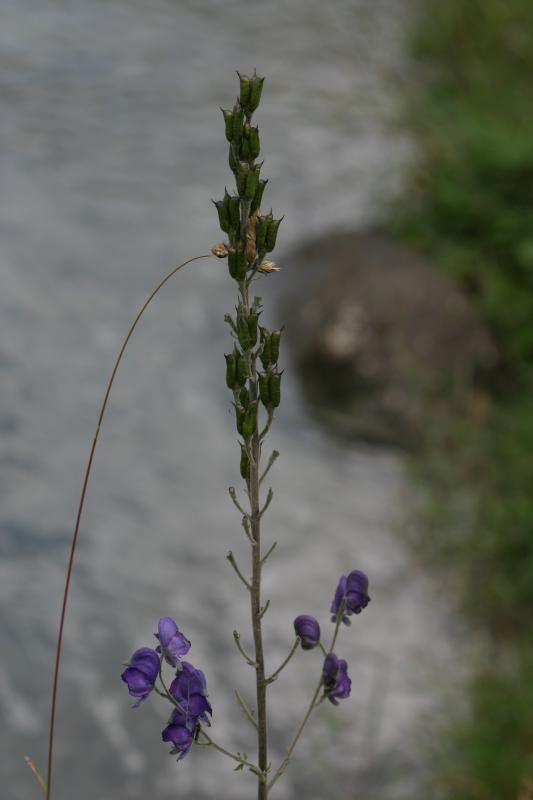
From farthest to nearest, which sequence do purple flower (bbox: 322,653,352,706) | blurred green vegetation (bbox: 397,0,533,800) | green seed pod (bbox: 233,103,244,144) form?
blurred green vegetation (bbox: 397,0,533,800), purple flower (bbox: 322,653,352,706), green seed pod (bbox: 233,103,244,144)

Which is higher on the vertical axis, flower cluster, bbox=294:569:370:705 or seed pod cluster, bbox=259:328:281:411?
seed pod cluster, bbox=259:328:281:411

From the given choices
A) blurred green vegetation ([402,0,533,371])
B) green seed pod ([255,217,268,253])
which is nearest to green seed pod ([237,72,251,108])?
green seed pod ([255,217,268,253])

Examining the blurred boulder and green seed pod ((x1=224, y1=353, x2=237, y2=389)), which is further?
the blurred boulder

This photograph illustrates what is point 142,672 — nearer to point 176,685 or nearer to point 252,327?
point 176,685

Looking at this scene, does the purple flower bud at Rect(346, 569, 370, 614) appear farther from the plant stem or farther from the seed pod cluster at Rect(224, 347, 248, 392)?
the seed pod cluster at Rect(224, 347, 248, 392)

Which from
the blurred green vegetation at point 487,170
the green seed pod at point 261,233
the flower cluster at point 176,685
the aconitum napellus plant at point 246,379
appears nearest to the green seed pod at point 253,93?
the aconitum napellus plant at point 246,379

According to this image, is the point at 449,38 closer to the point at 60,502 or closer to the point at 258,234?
the point at 60,502
